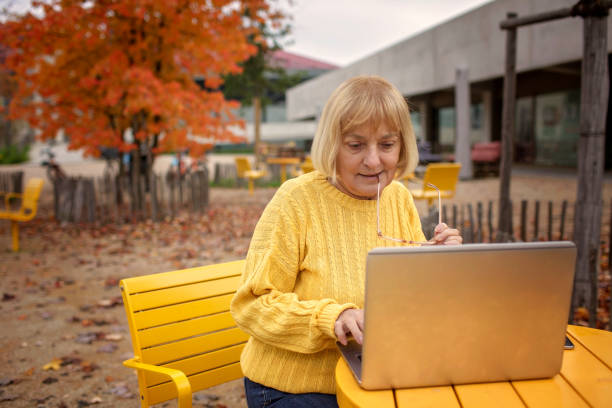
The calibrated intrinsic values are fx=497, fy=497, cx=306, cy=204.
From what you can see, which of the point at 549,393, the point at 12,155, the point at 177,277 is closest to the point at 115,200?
the point at 177,277

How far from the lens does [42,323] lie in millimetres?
4355

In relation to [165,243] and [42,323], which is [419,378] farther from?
[165,243]

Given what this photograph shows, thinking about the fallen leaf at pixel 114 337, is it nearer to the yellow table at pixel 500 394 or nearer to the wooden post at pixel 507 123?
the yellow table at pixel 500 394

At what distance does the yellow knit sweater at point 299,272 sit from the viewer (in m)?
1.46

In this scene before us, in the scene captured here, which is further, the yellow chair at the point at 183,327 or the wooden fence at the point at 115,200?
the wooden fence at the point at 115,200

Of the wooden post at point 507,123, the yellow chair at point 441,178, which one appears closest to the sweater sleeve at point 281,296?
the wooden post at point 507,123

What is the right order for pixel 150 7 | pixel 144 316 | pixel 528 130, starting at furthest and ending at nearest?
pixel 528 130 → pixel 150 7 → pixel 144 316

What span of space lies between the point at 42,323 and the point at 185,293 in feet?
A: 9.71

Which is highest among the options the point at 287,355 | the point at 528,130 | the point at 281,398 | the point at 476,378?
the point at 528,130

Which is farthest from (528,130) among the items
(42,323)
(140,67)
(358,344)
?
(358,344)

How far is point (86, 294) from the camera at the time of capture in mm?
5164

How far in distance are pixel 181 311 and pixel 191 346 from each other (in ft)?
0.51

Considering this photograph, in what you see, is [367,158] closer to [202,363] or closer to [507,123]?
[202,363]

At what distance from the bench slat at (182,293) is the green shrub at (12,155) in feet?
98.1
